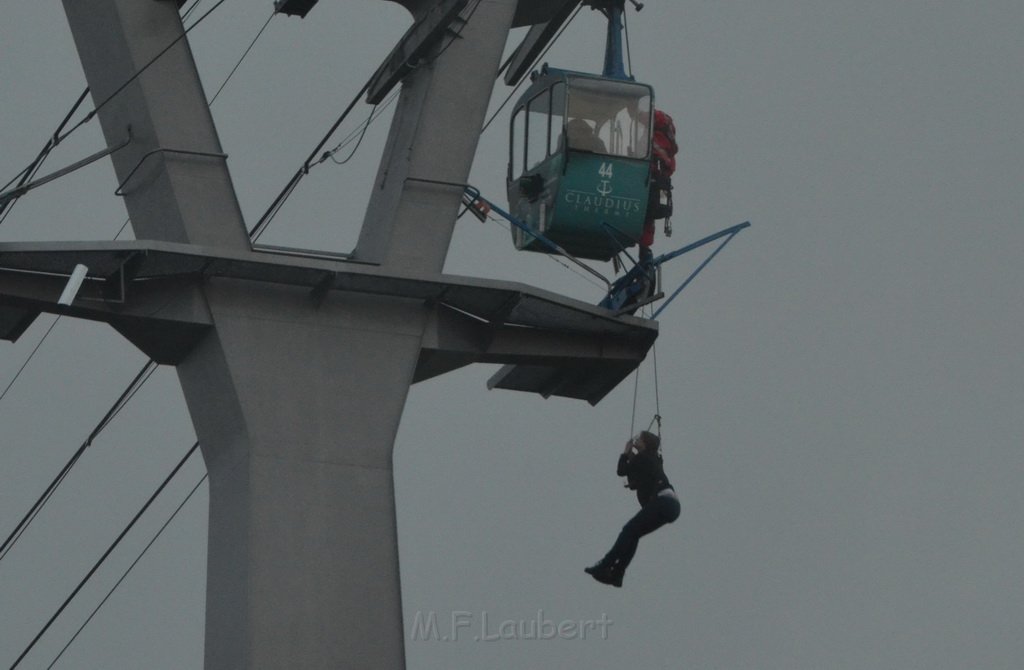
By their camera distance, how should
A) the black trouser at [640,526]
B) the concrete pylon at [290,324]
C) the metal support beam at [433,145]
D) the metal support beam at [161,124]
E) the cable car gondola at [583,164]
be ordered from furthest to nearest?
the cable car gondola at [583,164] → the metal support beam at [433,145] → the black trouser at [640,526] → the metal support beam at [161,124] → the concrete pylon at [290,324]

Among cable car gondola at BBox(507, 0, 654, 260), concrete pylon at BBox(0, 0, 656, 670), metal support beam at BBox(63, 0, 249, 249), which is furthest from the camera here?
cable car gondola at BBox(507, 0, 654, 260)

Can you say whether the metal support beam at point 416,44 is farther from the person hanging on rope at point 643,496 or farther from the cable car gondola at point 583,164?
the person hanging on rope at point 643,496

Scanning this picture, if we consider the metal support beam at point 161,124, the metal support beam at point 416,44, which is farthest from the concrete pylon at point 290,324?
the metal support beam at point 416,44

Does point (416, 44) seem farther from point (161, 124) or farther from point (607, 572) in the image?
point (607, 572)

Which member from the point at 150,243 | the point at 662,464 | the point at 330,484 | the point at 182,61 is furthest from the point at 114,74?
the point at 662,464

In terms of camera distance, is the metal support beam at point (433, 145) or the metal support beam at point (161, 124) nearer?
the metal support beam at point (161, 124)

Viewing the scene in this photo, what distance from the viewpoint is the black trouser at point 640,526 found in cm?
2239

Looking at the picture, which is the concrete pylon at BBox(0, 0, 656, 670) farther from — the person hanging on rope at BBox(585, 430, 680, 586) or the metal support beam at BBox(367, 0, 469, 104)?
the person hanging on rope at BBox(585, 430, 680, 586)

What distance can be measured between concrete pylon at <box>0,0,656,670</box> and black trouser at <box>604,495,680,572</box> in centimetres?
174

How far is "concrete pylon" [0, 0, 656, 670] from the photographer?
2105cm

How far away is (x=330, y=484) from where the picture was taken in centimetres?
2155

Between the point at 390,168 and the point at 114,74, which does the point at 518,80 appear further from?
the point at 114,74

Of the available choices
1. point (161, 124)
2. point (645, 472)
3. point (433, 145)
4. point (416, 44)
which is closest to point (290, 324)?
point (161, 124)

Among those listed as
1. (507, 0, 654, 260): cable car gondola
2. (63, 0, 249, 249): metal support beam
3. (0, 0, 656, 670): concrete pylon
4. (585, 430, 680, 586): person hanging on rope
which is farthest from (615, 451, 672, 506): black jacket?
(63, 0, 249, 249): metal support beam
